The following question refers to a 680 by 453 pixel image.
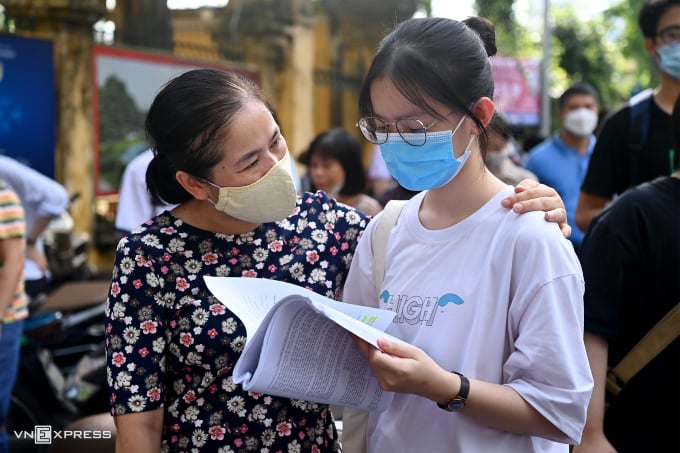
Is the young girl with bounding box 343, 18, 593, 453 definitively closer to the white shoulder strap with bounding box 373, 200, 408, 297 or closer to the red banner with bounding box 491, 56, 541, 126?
the white shoulder strap with bounding box 373, 200, 408, 297

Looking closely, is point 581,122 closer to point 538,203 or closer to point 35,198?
point 35,198

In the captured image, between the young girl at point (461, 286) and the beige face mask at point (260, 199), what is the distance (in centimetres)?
30

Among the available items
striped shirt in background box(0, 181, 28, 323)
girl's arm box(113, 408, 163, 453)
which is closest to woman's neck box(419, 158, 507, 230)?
girl's arm box(113, 408, 163, 453)

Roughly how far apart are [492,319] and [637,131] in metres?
1.98

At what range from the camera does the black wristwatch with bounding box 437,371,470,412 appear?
1490 millimetres

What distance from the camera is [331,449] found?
1945 mm

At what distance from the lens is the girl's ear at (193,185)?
6.37ft

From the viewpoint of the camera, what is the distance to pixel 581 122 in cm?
580

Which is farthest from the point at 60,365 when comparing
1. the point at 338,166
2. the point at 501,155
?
the point at 501,155

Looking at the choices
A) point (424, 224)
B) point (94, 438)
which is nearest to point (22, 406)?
point (94, 438)

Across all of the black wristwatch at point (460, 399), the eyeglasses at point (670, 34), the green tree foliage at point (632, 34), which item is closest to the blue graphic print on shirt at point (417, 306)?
the black wristwatch at point (460, 399)

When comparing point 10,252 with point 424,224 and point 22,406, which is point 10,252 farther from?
point 424,224

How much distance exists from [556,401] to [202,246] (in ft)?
2.89

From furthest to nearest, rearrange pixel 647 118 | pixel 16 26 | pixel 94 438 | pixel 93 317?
pixel 16 26 → pixel 93 317 → pixel 647 118 → pixel 94 438
